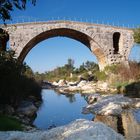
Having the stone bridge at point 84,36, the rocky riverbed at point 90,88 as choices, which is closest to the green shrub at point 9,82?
the rocky riverbed at point 90,88

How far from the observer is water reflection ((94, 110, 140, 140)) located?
1057 centimetres

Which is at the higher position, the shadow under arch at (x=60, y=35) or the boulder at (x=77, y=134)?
the shadow under arch at (x=60, y=35)

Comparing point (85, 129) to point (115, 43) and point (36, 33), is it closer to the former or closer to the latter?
point (36, 33)

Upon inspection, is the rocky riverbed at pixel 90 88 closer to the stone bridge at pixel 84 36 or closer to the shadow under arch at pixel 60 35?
the stone bridge at pixel 84 36

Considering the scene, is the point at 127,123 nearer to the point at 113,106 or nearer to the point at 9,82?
the point at 113,106

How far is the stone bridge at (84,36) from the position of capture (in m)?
37.7

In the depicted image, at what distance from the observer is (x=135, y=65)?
30719 millimetres

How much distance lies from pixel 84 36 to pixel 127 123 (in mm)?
27488

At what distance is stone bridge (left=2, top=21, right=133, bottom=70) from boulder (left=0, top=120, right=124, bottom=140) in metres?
28.9

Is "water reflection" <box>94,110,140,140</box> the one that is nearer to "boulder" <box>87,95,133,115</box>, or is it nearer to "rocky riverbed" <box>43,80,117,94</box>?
"boulder" <box>87,95,133,115</box>

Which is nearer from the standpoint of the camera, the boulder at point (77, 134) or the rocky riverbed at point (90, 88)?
the boulder at point (77, 134)

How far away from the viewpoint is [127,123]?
12.9m

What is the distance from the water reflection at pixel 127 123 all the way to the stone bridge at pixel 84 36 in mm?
23059

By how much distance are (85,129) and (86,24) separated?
32.3 meters
